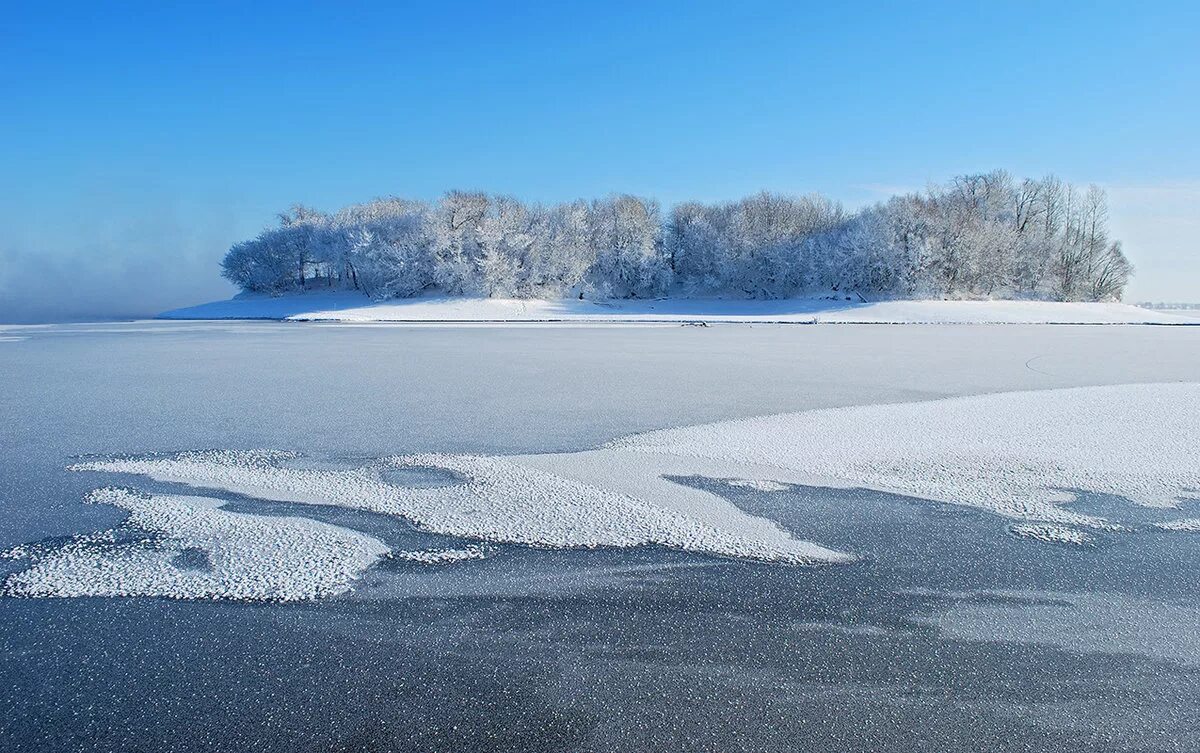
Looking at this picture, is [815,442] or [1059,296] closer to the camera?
[815,442]

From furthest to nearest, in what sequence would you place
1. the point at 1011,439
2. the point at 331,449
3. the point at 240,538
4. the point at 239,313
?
the point at 239,313
the point at 1011,439
the point at 331,449
the point at 240,538

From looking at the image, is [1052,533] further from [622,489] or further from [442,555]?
[442,555]

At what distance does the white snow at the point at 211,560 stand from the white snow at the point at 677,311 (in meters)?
41.9

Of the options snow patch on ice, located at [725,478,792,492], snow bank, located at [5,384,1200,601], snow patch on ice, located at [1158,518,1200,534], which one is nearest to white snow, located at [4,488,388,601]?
snow bank, located at [5,384,1200,601]

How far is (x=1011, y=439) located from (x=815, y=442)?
225 centimetres

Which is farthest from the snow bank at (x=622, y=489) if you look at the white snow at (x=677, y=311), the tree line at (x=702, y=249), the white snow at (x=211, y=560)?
the tree line at (x=702, y=249)

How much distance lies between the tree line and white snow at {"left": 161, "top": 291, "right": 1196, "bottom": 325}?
126 inches

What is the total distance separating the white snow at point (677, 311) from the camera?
49.1m

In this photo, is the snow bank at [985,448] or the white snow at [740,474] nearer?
the white snow at [740,474]

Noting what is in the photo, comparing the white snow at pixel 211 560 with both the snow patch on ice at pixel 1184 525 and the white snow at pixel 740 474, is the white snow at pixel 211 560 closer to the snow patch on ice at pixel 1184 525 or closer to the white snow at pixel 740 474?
the white snow at pixel 740 474

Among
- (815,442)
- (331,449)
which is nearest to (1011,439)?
(815,442)

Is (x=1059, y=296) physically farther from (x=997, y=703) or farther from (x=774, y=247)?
(x=997, y=703)

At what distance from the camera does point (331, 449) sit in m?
7.33

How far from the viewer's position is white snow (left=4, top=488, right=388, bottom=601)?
396cm
